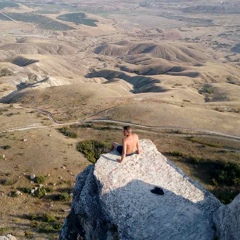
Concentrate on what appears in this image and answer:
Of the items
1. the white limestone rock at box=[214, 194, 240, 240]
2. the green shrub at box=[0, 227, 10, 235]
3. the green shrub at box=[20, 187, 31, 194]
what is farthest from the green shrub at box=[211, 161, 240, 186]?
the green shrub at box=[0, 227, 10, 235]

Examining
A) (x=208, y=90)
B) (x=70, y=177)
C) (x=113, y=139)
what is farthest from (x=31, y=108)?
(x=208, y=90)

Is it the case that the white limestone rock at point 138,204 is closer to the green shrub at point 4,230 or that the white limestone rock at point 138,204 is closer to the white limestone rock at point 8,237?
the white limestone rock at point 8,237

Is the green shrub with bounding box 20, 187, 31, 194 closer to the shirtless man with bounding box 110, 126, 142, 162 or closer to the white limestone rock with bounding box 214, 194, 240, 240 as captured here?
the shirtless man with bounding box 110, 126, 142, 162

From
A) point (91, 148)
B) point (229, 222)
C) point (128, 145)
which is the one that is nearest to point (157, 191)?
point (128, 145)

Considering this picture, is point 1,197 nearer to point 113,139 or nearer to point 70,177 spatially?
point 70,177

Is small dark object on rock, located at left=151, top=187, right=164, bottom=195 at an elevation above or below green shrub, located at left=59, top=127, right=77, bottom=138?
above

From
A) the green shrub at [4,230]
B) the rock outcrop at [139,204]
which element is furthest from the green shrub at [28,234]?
the rock outcrop at [139,204]

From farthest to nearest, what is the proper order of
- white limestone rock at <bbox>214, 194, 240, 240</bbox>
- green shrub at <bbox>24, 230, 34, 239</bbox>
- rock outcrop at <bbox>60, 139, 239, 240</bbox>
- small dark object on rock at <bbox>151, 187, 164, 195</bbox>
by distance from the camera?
green shrub at <bbox>24, 230, 34, 239</bbox> → small dark object on rock at <bbox>151, 187, 164, 195</bbox> → rock outcrop at <bbox>60, 139, 239, 240</bbox> → white limestone rock at <bbox>214, 194, 240, 240</bbox>
